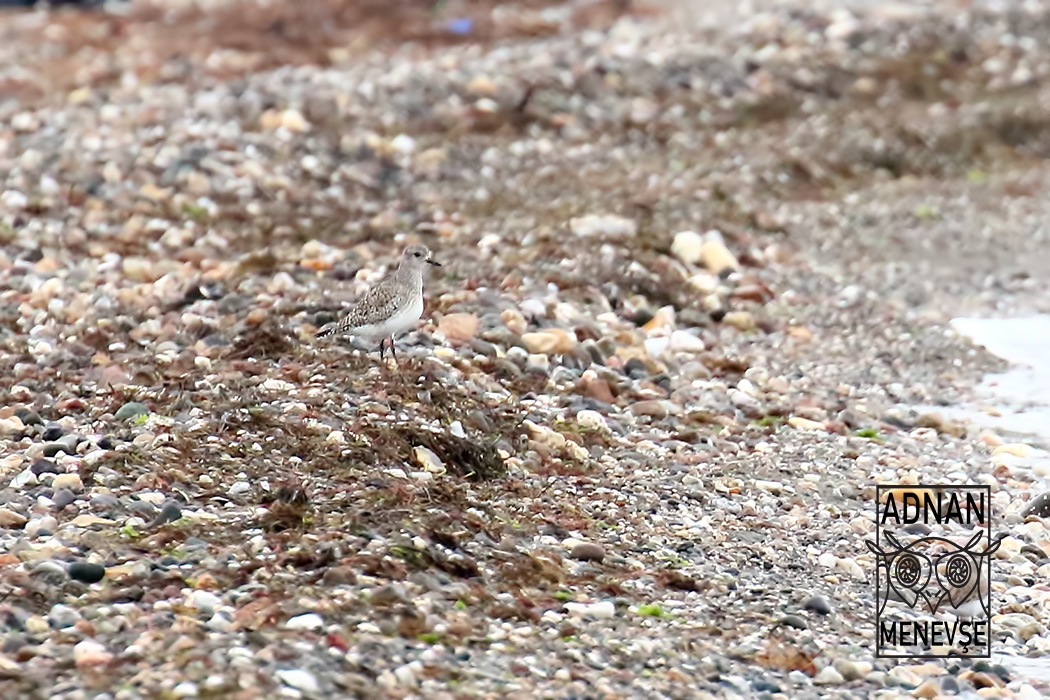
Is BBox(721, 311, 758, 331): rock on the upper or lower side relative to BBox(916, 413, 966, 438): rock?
upper

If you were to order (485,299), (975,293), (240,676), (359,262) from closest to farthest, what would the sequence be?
(240,676) < (485,299) < (359,262) < (975,293)

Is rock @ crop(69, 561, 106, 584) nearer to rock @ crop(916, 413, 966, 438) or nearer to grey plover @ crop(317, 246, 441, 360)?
grey plover @ crop(317, 246, 441, 360)

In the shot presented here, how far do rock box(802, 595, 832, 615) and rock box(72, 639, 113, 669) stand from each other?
3.35 meters

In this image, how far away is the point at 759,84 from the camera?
19859mm

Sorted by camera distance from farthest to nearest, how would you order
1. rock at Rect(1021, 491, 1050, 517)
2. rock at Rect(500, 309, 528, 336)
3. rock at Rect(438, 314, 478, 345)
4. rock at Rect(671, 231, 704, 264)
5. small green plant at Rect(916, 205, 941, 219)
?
small green plant at Rect(916, 205, 941, 219), rock at Rect(671, 231, 704, 264), rock at Rect(500, 309, 528, 336), rock at Rect(438, 314, 478, 345), rock at Rect(1021, 491, 1050, 517)

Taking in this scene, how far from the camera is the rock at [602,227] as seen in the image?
14523mm

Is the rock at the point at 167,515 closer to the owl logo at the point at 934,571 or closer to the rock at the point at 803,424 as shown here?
the owl logo at the point at 934,571

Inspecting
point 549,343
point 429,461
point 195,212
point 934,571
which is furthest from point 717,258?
point 934,571

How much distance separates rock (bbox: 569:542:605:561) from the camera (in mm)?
8125

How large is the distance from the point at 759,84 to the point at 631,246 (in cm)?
646

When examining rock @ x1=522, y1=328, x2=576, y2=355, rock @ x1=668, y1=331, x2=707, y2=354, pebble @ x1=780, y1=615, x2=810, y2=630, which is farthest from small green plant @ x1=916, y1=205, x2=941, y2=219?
pebble @ x1=780, y1=615, x2=810, y2=630

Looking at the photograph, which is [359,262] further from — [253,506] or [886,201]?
[886,201]

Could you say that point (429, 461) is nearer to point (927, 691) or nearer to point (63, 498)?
point (63, 498)

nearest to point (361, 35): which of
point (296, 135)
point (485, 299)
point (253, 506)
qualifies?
point (296, 135)
